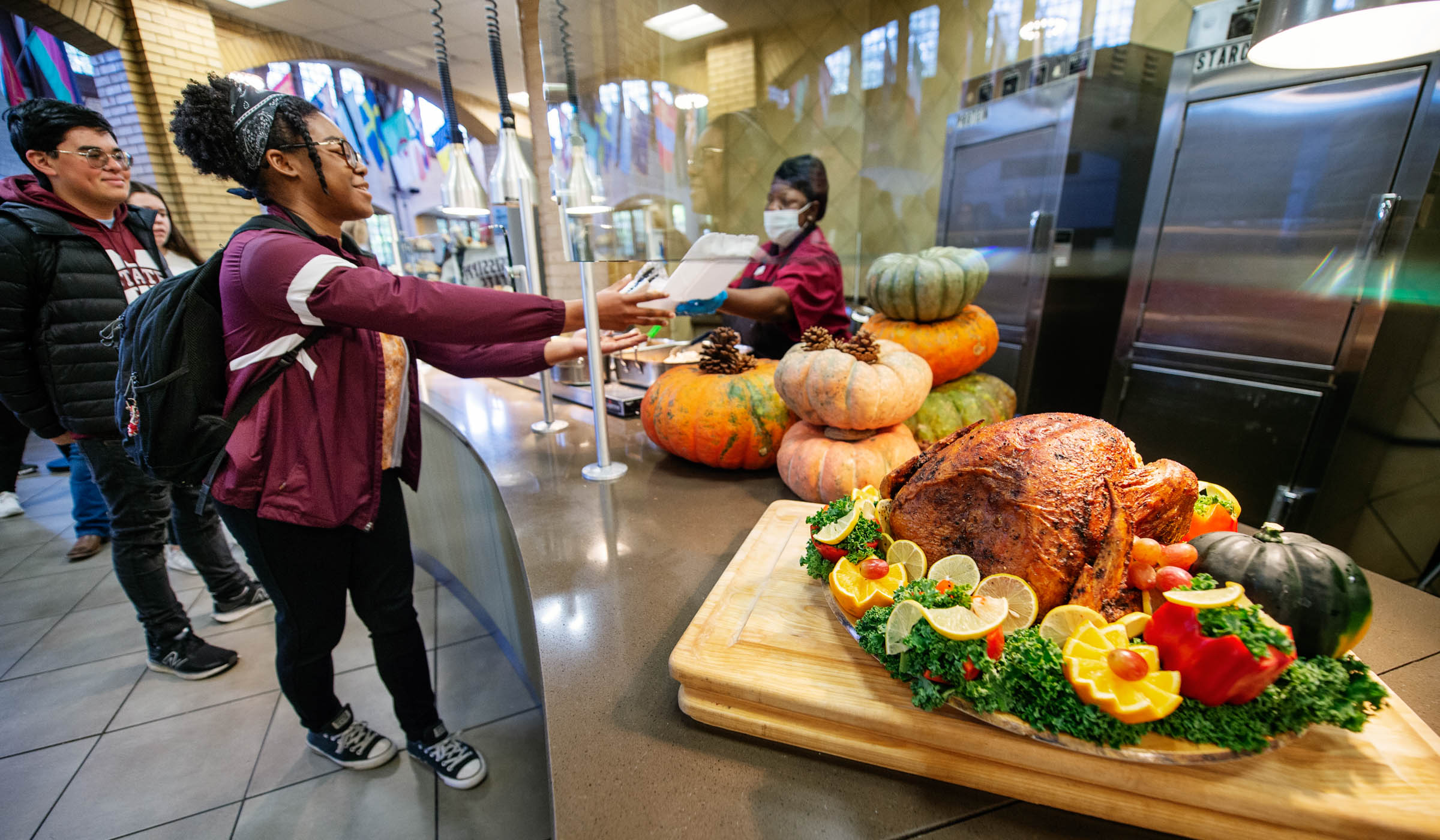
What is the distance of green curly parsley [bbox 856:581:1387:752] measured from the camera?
608 millimetres

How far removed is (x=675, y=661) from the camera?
2.61ft

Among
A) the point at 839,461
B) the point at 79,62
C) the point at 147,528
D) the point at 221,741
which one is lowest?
the point at 221,741

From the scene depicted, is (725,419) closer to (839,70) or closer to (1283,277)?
(839,70)

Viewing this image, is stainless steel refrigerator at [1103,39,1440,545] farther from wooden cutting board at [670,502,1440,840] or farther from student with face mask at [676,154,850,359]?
wooden cutting board at [670,502,1440,840]

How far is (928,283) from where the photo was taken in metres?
1.71

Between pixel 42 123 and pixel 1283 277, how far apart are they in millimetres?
4892

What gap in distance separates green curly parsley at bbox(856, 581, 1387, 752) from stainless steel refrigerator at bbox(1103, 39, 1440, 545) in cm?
268

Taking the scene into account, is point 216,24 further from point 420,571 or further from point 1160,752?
point 1160,752

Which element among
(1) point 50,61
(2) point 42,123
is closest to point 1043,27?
A: (2) point 42,123

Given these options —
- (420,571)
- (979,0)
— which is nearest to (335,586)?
(420,571)

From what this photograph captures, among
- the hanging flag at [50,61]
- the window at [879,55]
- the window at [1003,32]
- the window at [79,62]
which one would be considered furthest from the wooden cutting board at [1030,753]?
the hanging flag at [50,61]

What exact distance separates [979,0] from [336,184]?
317cm

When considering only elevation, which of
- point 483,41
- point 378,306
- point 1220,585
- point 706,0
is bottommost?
point 1220,585

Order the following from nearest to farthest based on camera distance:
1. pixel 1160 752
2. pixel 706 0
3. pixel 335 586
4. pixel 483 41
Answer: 1. pixel 1160 752
2. pixel 706 0
3. pixel 335 586
4. pixel 483 41
